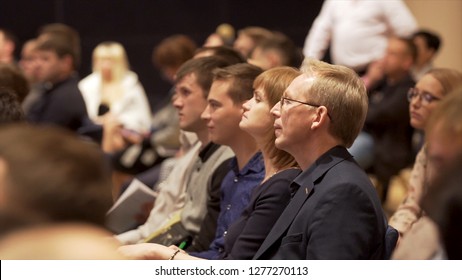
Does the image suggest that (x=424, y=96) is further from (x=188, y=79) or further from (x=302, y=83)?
(x=302, y=83)

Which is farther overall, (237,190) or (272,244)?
(237,190)

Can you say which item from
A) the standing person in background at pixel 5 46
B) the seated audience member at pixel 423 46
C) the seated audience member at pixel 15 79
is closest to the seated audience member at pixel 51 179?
the seated audience member at pixel 15 79

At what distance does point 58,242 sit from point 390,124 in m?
4.92

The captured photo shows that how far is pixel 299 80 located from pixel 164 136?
3.39 meters

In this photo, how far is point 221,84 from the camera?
12.0 ft

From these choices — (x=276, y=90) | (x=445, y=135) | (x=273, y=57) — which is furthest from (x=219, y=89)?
(x=445, y=135)

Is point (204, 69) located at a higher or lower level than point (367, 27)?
higher

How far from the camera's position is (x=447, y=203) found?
54.4 inches

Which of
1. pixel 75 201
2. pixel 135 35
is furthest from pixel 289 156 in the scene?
pixel 135 35

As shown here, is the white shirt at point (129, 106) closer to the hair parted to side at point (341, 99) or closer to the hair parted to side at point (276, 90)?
the hair parted to side at point (276, 90)

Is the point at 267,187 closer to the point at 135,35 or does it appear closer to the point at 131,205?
the point at 131,205

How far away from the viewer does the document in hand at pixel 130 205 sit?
4.07 meters

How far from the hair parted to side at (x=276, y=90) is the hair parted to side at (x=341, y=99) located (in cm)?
36

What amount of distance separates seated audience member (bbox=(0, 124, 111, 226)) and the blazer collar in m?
1.25
